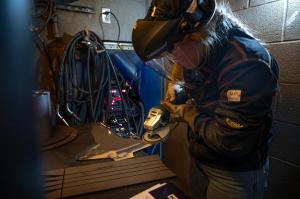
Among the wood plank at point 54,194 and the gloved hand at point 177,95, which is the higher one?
the gloved hand at point 177,95

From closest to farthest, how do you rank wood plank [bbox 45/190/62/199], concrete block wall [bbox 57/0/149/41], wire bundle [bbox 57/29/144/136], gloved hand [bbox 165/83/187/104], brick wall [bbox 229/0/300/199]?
wood plank [bbox 45/190/62/199]
gloved hand [bbox 165/83/187/104]
brick wall [bbox 229/0/300/199]
wire bundle [bbox 57/29/144/136]
concrete block wall [bbox 57/0/149/41]

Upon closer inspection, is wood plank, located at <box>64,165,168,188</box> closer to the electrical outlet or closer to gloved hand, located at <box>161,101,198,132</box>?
gloved hand, located at <box>161,101,198,132</box>

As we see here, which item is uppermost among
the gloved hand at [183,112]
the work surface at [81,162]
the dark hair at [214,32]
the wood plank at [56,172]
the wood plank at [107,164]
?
the dark hair at [214,32]

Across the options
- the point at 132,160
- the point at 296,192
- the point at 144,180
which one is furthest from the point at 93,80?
the point at 296,192

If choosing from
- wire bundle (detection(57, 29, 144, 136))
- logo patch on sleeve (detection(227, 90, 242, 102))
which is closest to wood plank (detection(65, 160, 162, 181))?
logo patch on sleeve (detection(227, 90, 242, 102))

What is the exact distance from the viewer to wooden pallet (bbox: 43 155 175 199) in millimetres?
1002

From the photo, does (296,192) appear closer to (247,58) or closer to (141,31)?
(247,58)

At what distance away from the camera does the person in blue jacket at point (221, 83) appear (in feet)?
2.77

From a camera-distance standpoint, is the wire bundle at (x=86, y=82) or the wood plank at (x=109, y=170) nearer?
the wood plank at (x=109, y=170)

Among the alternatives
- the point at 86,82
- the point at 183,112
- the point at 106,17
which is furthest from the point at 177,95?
the point at 106,17

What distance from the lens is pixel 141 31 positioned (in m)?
0.95

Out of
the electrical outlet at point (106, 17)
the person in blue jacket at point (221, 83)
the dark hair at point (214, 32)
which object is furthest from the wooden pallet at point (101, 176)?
the electrical outlet at point (106, 17)

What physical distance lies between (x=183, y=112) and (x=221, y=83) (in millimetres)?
265

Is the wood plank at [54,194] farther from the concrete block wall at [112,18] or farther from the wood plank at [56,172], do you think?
the concrete block wall at [112,18]
